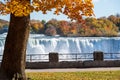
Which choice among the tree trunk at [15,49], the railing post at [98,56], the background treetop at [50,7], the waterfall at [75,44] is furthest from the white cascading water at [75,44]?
the background treetop at [50,7]

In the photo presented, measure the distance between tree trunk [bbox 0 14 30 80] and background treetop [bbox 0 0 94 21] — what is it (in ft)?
7.43

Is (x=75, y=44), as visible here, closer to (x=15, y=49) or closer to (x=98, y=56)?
(x=98, y=56)

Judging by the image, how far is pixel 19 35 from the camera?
1606 centimetres

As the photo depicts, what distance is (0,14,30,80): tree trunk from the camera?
1606 cm

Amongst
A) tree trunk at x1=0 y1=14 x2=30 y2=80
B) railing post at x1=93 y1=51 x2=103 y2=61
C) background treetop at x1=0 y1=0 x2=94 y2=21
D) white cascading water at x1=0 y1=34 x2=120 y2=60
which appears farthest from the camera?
white cascading water at x1=0 y1=34 x2=120 y2=60

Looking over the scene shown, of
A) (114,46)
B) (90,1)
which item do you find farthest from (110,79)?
(114,46)

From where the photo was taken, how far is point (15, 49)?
16125 mm

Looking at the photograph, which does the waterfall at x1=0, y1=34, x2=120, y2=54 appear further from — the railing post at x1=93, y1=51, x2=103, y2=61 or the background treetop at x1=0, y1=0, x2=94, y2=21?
the background treetop at x1=0, y1=0, x2=94, y2=21

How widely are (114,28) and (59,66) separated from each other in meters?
72.9

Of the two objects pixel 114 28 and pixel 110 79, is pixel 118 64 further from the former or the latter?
pixel 114 28

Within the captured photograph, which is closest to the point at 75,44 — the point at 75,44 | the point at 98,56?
the point at 75,44

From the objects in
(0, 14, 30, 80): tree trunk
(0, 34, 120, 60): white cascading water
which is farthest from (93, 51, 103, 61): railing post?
(0, 34, 120, 60): white cascading water

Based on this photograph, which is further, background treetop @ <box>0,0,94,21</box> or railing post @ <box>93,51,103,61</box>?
railing post @ <box>93,51,103,61</box>

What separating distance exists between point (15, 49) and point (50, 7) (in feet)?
11.4
